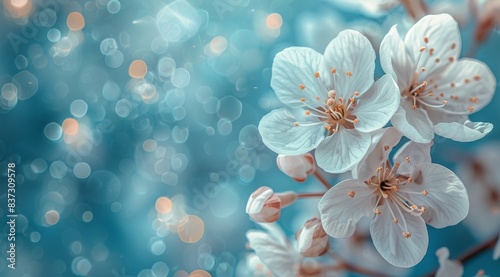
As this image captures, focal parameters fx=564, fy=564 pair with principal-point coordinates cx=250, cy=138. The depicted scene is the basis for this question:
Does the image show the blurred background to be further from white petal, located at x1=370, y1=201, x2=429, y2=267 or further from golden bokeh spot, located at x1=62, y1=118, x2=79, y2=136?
white petal, located at x1=370, y1=201, x2=429, y2=267

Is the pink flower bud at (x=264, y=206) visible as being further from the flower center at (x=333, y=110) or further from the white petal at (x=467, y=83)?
the white petal at (x=467, y=83)

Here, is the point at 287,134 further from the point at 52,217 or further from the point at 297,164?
the point at 52,217

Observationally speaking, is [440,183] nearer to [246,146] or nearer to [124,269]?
[246,146]

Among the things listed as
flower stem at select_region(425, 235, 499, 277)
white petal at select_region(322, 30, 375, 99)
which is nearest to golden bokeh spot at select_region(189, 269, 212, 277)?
flower stem at select_region(425, 235, 499, 277)

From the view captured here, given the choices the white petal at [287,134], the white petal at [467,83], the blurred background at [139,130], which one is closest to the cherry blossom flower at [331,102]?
the white petal at [287,134]

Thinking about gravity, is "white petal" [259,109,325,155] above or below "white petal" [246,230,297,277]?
above

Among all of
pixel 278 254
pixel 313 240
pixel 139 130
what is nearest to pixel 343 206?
pixel 313 240

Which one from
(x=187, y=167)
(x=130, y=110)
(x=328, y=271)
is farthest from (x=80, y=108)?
(x=328, y=271)
